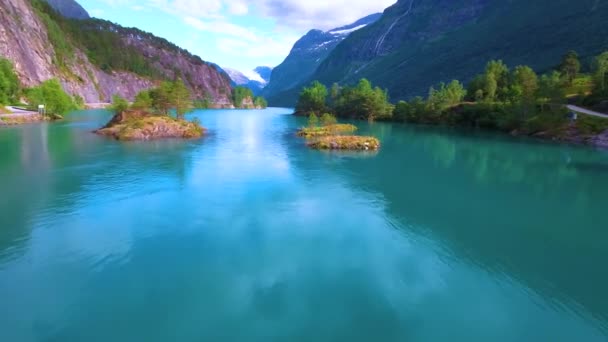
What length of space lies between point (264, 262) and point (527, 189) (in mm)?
28977

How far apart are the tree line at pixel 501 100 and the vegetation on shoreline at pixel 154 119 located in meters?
71.2

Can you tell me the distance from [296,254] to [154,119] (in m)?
55.4

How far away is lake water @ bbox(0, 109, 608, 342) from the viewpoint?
1388 centimetres

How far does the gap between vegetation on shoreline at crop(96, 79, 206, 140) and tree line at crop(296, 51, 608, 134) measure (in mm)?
71202

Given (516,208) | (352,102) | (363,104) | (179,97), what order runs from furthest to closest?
(352,102) → (363,104) → (179,97) → (516,208)

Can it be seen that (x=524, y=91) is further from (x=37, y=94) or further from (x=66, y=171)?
(x=37, y=94)

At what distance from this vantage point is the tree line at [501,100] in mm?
79625

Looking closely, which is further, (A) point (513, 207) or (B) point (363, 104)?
(B) point (363, 104)

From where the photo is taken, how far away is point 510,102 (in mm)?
91875

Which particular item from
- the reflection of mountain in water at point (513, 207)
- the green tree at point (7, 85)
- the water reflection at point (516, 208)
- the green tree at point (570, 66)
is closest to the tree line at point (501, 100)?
the green tree at point (570, 66)

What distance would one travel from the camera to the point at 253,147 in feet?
199

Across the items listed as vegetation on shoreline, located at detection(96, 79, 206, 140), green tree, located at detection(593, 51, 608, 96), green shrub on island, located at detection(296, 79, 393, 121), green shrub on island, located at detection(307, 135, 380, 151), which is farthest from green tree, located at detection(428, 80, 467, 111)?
vegetation on shoreline, located at detection(96, 79, 206, 140)

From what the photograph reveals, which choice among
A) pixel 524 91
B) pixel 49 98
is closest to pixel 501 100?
pixel 524 91

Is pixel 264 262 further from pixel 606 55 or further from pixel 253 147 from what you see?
pixel 606 55
